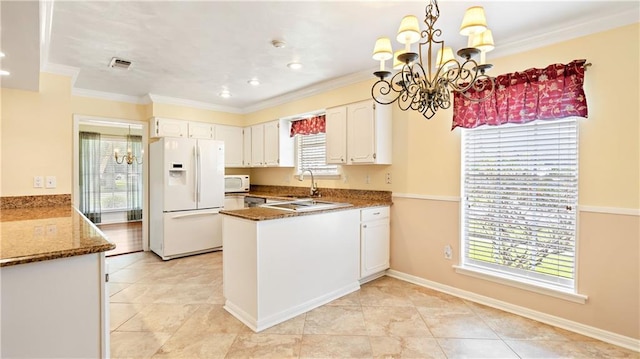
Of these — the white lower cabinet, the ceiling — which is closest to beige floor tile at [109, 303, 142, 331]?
the ceiling

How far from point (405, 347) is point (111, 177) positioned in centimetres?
770

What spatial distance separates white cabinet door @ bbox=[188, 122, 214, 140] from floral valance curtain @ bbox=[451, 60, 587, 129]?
3.86 m

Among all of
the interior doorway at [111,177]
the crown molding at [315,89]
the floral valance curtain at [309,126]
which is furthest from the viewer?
the interior doorway at [111,177]

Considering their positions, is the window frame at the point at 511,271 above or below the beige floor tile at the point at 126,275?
above

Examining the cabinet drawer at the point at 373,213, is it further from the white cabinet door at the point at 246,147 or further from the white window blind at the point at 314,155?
the white cabinet door at the point at 246,147

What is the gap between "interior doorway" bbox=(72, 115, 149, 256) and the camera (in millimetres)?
6957

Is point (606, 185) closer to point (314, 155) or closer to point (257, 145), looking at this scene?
point (314, 155)

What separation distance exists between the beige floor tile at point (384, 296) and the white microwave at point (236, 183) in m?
2.97

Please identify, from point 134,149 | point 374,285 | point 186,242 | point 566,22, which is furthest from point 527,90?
point 134,149

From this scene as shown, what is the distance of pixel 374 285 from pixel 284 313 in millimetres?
1195

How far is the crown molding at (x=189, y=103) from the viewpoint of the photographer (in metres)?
4.59

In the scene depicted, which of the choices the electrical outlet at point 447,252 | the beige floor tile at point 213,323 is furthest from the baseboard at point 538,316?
the beige floor tile at point 213,323

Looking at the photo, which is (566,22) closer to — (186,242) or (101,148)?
(186,242)

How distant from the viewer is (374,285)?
3.40 m
